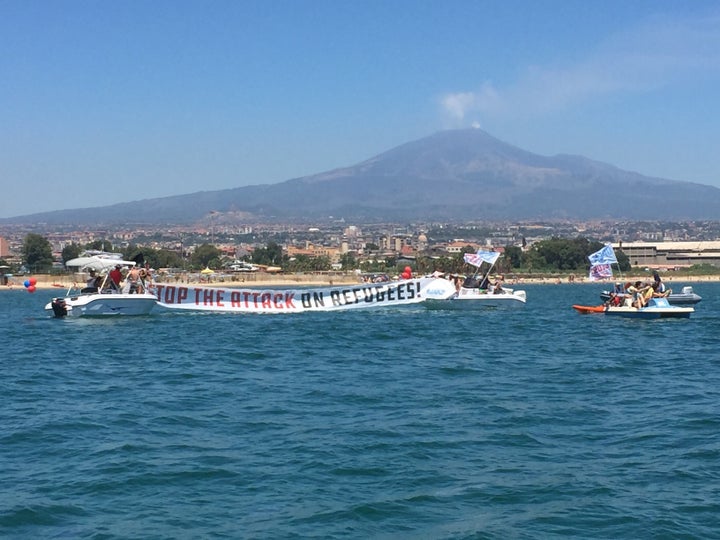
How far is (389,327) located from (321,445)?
66.3ft

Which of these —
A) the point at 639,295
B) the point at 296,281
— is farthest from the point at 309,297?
the point at 296,281

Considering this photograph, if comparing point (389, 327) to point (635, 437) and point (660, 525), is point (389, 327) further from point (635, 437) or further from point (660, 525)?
point (660, 525)

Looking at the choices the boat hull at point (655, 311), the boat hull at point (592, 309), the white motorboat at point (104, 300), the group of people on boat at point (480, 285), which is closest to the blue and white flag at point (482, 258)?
the group of people on boat at point (480, 285)

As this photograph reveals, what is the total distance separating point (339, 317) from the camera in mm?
39625

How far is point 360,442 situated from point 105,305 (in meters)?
24.1

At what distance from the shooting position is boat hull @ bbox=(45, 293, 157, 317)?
36.8 meters

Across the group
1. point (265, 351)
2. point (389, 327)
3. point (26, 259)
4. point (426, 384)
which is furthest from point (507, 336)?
point (26, 259)

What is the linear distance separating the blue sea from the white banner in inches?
488

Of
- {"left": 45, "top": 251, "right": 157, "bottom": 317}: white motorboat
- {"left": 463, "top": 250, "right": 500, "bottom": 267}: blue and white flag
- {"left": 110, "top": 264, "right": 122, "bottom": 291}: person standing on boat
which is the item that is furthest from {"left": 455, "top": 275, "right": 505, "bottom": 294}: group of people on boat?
{"left": 110, "top": 264, "right": 122, "bottom": 291}: person standing on boat

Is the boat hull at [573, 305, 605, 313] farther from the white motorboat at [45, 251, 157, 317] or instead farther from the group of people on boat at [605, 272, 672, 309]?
the white motorboat at [45, 251, 157, 317]

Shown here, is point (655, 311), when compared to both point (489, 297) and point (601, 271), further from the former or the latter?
point (489, 297)

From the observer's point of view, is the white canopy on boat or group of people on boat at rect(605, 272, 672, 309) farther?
group of people on boat at rect(605, 272, 672, 309)

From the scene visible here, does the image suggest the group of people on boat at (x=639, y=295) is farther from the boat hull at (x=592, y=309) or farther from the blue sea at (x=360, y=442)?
the blue sea at (x=360, y=442)

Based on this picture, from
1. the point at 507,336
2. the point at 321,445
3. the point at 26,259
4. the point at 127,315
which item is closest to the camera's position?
the point at 321,445
